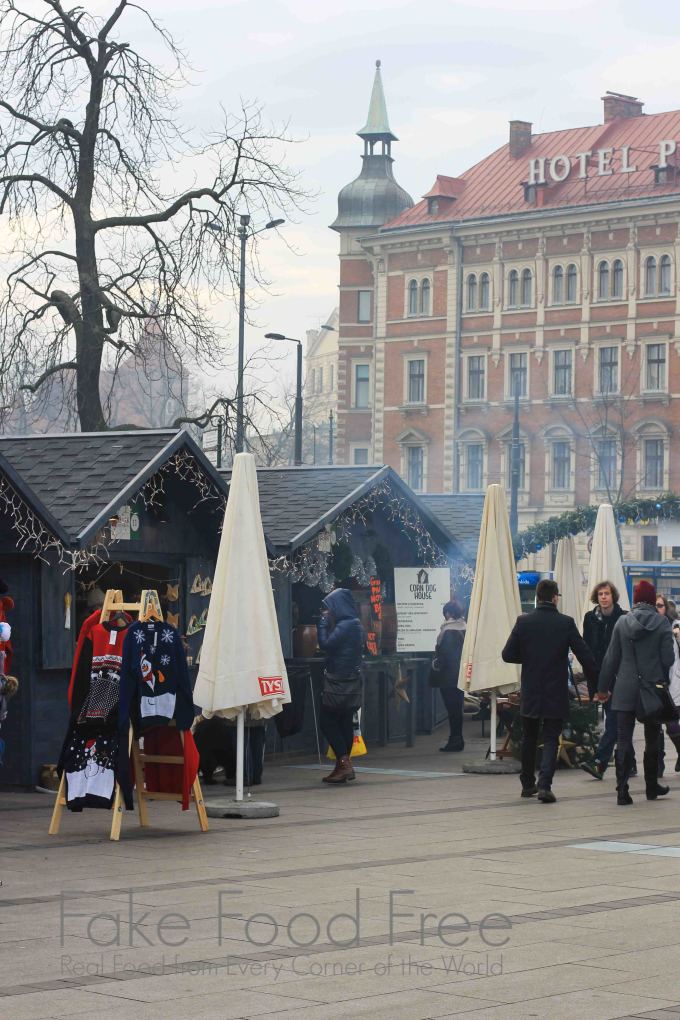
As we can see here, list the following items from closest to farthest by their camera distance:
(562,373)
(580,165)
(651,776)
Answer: (651,776) → (562,373) → (580,165)

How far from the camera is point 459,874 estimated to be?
34.8ft

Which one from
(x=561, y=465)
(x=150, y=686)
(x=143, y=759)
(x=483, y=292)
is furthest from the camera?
(x=483, y=292)

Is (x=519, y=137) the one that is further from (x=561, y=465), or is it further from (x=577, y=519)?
(x=577, y=519)

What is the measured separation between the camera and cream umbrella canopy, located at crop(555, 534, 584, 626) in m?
26.3

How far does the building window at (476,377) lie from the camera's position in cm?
7650

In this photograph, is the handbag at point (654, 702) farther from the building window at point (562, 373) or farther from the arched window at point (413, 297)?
the arched window at point (413, 297)

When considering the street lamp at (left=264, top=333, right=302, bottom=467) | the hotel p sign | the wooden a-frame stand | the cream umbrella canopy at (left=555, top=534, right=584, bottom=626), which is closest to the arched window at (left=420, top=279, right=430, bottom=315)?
the hotel p sign

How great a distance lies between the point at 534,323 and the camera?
245 feet

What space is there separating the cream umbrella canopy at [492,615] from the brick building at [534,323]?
5104 centimetres

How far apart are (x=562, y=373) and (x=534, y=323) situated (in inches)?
94.0

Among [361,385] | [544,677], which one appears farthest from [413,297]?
[544,677]

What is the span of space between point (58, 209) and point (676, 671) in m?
14.2

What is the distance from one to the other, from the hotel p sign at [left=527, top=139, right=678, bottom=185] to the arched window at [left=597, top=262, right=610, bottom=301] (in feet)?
12.4

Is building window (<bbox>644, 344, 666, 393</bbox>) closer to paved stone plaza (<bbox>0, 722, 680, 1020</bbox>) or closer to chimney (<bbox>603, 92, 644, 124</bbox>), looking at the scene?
chimney (<bbox>603, 92, 644, 124</bbox>)
